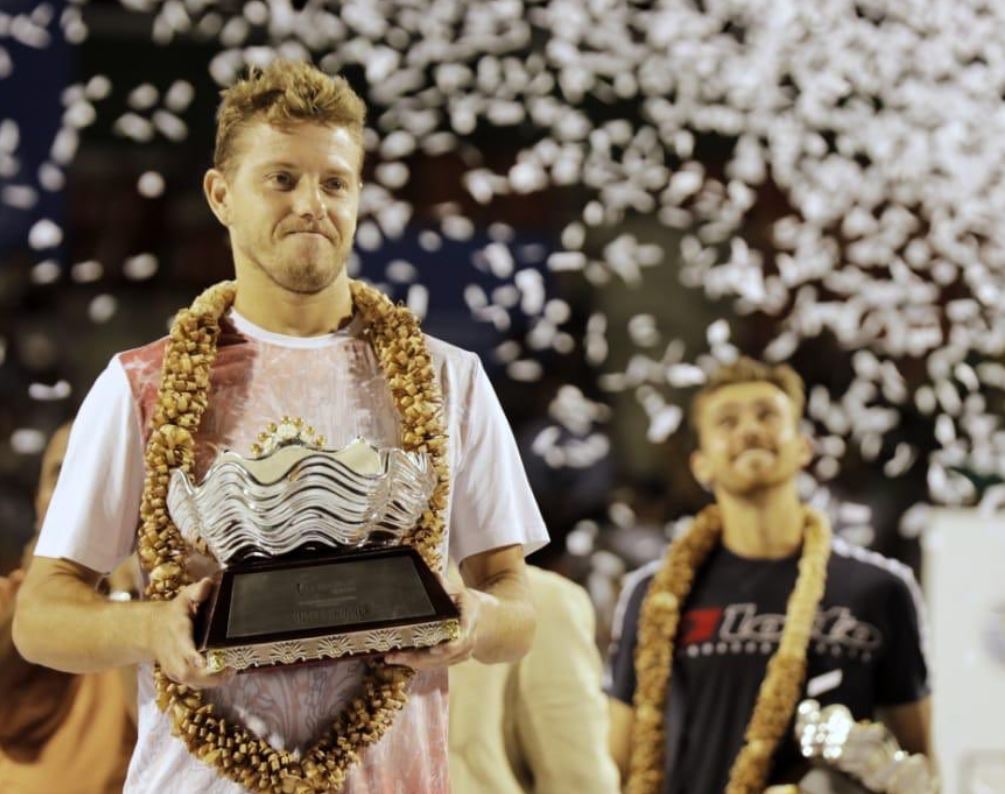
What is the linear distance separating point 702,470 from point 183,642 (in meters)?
1.58

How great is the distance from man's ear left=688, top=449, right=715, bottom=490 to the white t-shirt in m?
0.97

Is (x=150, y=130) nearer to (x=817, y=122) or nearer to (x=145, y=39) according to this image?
(x=145, y=39)

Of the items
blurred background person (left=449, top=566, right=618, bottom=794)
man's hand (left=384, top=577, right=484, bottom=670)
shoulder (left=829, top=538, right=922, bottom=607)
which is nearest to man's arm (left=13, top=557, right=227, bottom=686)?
man's hand (left=384, top=577, right=484, bottom=670)

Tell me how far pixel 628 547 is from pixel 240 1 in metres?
1.28

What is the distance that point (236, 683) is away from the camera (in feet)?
6.01

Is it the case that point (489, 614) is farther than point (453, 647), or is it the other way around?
point (489, 614)

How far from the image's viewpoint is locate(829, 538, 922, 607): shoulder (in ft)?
10.0

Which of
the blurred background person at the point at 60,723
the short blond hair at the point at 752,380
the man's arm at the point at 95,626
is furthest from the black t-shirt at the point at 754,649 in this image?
the man's arm at the point at 95,626

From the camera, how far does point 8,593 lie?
8.52ft

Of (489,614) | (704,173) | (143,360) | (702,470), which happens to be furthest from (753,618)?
(143,360)

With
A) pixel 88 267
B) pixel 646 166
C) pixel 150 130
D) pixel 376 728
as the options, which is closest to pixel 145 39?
pixel 150 130

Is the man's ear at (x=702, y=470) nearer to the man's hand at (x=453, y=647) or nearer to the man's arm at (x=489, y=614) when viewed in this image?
the man's arm at (x=489, y=614)

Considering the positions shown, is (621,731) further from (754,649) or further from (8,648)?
(8,648)

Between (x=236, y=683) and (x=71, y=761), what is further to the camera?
(x=71, y=761)
